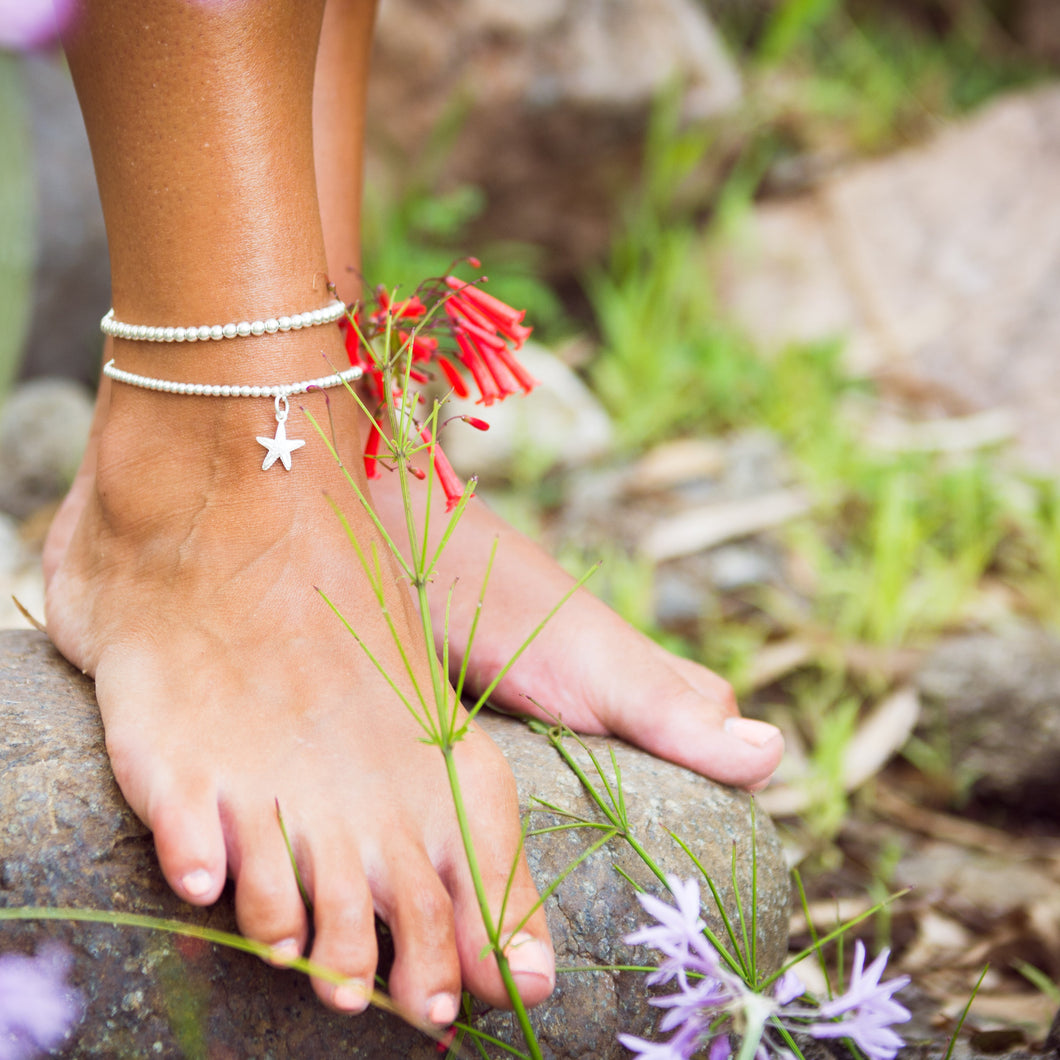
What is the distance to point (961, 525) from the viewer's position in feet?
6.23

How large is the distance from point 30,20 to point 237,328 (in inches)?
14.7

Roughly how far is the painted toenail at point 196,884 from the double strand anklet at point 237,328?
1.31 ft

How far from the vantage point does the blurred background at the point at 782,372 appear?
1387mm

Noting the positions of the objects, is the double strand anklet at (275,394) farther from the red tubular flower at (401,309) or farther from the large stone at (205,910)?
the large stone at (205,910)

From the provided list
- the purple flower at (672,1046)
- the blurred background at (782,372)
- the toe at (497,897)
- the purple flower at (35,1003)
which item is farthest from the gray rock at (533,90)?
the purple flower at (672,1046)

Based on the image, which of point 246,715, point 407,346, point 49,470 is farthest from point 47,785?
point 49,470

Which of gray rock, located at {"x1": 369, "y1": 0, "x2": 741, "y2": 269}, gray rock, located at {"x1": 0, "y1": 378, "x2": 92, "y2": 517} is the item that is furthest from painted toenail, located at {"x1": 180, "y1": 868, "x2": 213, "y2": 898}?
gray rock, located at {"x1": 369, "y1": 0, "x2": 741, "y2": 269}

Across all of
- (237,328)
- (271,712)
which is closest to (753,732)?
(271,712)

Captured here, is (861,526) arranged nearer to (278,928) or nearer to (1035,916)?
(1035,916)

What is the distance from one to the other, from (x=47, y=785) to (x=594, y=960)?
16.1 inches

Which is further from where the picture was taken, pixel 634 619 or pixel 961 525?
pixel 961 525

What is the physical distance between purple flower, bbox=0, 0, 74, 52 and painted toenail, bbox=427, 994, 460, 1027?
2.46 feet

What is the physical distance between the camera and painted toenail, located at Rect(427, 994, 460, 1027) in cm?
63

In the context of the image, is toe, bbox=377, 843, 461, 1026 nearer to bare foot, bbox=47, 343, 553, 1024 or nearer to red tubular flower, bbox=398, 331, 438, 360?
bare foot, bbox=47, 343, 553, 1024
